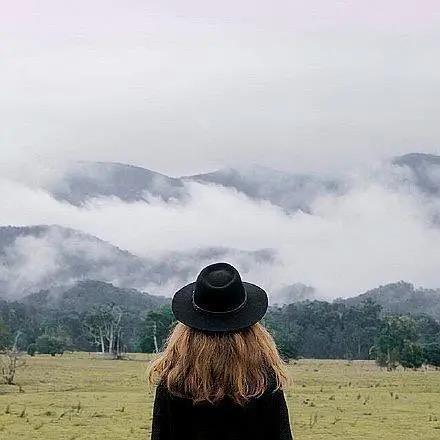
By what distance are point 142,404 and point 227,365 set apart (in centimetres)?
1516

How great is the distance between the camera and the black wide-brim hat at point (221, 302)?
108 inches

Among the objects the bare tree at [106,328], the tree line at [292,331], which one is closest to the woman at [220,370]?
the tree line at [292,331]

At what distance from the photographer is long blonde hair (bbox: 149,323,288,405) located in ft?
8.96

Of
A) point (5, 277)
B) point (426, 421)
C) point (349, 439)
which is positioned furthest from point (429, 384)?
point (5, 277)

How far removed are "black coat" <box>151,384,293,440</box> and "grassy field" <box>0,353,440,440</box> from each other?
541 centimetres

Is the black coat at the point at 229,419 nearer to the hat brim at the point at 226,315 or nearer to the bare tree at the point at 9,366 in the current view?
the hat brim at the point at 226,315

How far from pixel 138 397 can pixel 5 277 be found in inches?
2808

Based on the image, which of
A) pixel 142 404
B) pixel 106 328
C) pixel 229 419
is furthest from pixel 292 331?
pixel 229 419

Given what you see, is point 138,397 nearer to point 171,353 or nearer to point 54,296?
point 171,353

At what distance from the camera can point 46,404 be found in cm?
1698

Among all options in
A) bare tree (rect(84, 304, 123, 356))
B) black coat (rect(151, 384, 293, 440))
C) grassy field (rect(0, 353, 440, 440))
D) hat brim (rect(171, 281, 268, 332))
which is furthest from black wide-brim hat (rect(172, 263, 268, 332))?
bare tree (rect(84, 304, 123, 356))

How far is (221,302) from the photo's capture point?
278 cm

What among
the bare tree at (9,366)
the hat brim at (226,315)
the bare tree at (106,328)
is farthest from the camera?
the bare tree at (106,328)

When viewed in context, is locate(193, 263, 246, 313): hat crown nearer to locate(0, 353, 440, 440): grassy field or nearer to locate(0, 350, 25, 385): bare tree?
locate(0, 353, 440, 440): grassy field
